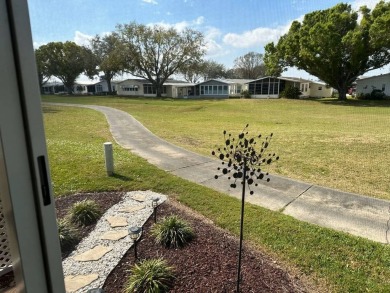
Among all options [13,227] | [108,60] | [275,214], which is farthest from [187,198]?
[108,60]

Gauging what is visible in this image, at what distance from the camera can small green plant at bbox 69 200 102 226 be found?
148 inches

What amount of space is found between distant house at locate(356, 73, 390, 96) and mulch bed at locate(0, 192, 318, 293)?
39.8 m

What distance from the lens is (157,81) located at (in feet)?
148

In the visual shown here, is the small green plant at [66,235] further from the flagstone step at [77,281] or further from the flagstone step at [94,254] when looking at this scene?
the flagstone step at [77,281]

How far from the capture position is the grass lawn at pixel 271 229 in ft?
9.23

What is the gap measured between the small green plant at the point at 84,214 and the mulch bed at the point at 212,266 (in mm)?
145

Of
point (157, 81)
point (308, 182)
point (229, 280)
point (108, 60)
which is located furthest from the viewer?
point (157, 81)

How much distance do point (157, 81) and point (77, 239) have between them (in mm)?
43979

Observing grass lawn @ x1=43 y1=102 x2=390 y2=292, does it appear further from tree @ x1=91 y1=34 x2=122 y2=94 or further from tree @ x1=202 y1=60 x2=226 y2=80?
tree @ x1=202 y1=60 x2=226 y2=80

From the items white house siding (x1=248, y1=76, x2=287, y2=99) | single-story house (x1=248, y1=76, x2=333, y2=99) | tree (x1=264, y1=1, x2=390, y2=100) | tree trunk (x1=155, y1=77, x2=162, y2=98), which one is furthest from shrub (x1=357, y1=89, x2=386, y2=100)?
tree trunk (x1=155, y1=77, x2=162, y2=98)

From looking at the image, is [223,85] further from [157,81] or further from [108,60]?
[108,60]

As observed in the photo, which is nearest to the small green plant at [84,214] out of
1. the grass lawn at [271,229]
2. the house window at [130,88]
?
the grass lawn at [271,229]

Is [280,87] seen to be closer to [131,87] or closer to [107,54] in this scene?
[131,87]

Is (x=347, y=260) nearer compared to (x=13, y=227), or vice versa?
(x=13, y=227)
